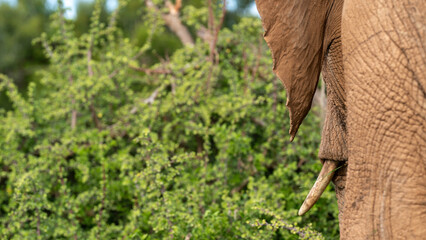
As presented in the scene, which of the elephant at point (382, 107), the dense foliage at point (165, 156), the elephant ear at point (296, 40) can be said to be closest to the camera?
the elephant at point (382, 107)

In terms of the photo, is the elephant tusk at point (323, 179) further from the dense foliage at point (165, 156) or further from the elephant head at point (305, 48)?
the dense foliage at point (165, 156)

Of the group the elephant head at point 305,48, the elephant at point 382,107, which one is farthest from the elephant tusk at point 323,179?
the elephant at point 382,107

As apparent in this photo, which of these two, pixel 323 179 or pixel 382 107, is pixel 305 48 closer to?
pixel 382 107

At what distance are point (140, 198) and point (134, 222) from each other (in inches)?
7.7

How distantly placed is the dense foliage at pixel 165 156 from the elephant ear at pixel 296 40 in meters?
0.89

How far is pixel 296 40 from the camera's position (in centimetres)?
155

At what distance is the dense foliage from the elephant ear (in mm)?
892

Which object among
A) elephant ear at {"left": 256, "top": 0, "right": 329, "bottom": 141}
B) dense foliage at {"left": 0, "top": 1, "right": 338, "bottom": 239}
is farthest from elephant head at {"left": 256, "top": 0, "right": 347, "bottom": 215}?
dense foliage at {"left": 0, "top": 1, "right": 338, "bottom": 239}

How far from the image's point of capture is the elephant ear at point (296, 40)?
1.52m

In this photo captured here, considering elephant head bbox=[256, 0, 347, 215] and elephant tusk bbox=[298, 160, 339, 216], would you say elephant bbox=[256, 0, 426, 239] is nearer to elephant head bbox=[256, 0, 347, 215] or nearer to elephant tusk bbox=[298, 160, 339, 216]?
elephant head bbox=[256, 0, 347, 215]

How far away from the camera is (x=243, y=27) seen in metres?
4.26

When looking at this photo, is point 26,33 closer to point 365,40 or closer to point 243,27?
point 243,27

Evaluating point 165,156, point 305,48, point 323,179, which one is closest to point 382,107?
point 305,48

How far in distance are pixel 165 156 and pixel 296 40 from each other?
1430mm
